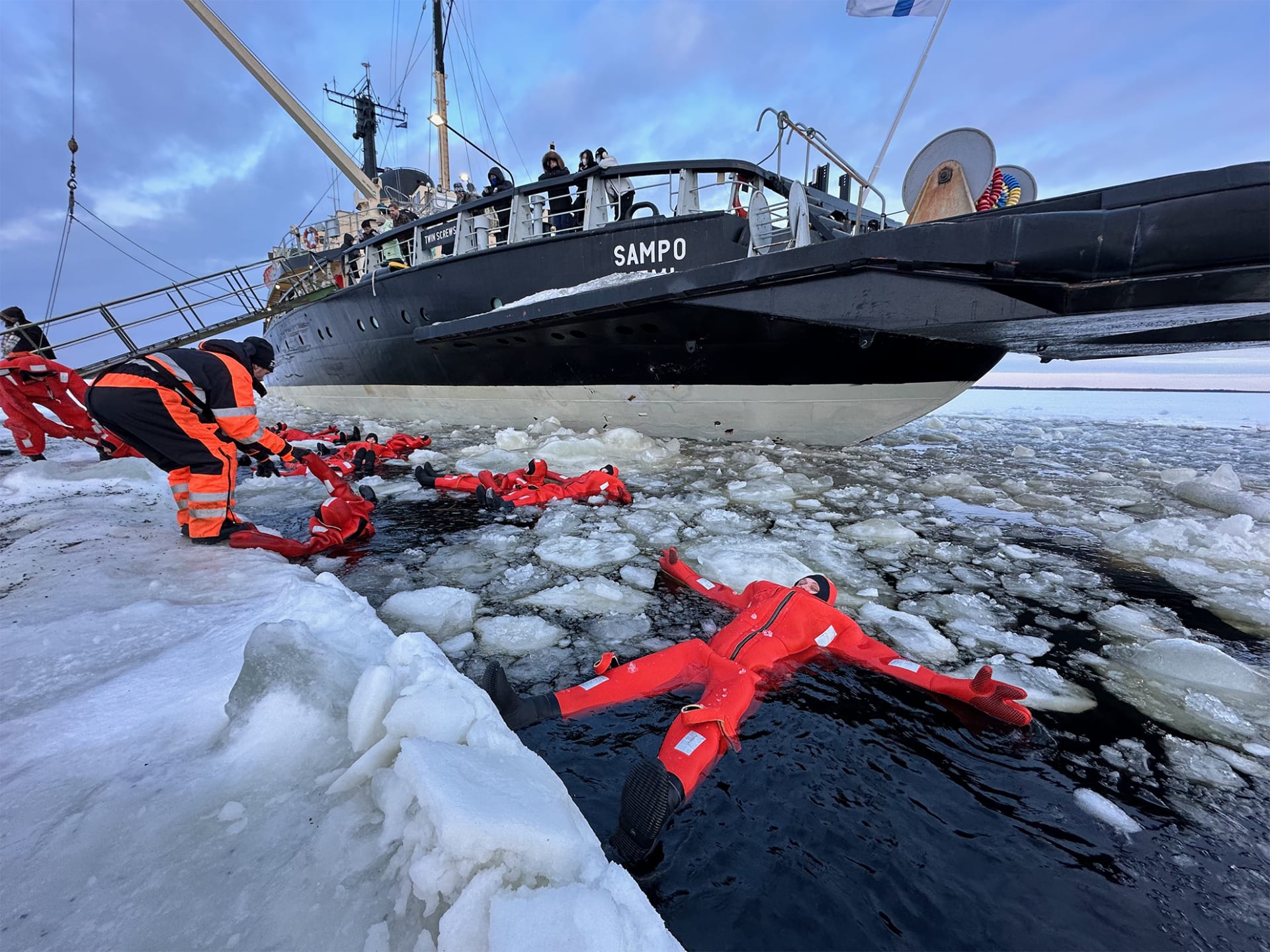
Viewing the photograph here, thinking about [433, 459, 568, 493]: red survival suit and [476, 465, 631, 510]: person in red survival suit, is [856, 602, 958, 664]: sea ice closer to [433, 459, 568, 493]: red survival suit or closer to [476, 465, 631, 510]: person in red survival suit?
[476, 465, 631, 510]: person in red survival suit

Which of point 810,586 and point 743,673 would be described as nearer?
point 743,673

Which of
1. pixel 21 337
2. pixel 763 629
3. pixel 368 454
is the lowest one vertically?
pixel 763 629

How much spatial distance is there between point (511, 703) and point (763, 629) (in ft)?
2.91

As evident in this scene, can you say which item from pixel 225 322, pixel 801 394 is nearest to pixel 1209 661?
pixel 801 394

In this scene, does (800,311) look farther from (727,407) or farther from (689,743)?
(689,743)

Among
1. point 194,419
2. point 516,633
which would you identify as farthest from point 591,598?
point 194,419

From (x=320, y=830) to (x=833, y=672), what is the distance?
160cm

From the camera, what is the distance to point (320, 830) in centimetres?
101

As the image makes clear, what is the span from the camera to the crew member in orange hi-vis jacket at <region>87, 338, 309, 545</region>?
2838mm

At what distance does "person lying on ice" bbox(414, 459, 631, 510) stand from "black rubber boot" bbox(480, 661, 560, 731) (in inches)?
91.1

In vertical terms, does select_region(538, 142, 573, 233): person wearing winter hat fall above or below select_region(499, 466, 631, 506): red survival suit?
above

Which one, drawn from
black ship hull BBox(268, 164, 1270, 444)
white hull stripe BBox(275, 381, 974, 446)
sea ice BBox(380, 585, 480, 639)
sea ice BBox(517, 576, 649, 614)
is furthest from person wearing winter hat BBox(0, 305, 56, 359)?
sea ice BBox(517, 576, 649, 614)

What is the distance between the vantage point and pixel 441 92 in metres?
12.3

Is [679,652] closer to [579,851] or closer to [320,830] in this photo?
[579,851]
